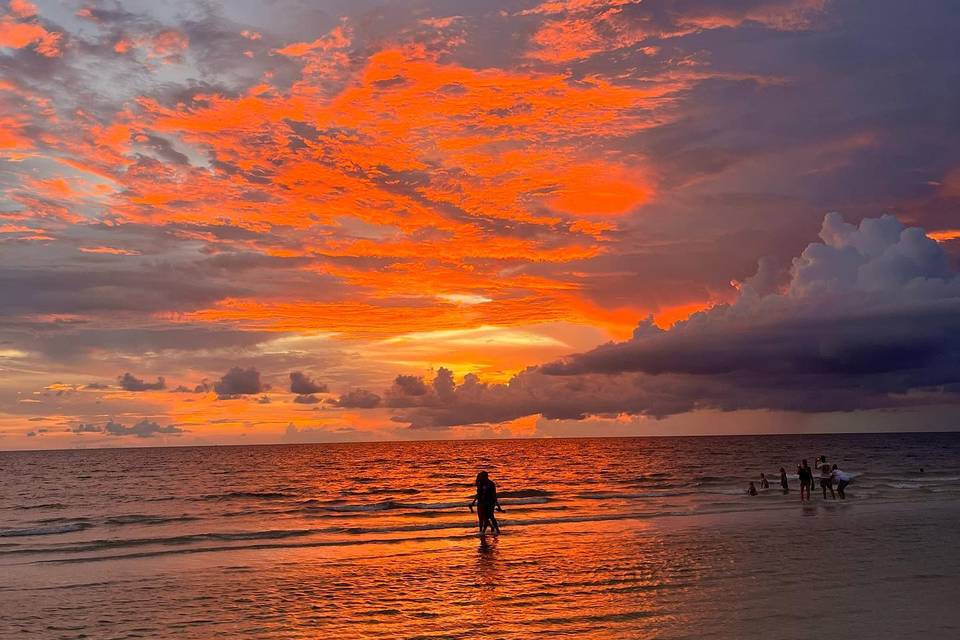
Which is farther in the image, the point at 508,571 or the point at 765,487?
the point at 765,487

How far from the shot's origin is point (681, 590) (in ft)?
59.2

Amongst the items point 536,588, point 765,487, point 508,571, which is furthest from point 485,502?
point 765,487

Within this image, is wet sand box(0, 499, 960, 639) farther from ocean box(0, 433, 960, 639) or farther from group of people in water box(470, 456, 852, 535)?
group of people in water box(470, 456, 852, 535)

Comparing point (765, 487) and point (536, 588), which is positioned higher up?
point (536, 588)

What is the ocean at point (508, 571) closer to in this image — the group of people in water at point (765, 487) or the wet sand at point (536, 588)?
the wet sand at point (536, 588)

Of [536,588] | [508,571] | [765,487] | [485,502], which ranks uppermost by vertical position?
[485,502]

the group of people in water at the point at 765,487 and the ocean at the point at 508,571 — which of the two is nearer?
the ocean at the point at 508,571

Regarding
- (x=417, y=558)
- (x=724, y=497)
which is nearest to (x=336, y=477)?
(x=724, y=497)

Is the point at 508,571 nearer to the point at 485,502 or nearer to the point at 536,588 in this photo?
the point at 536,588

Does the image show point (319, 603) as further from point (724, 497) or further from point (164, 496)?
point (164, 496)

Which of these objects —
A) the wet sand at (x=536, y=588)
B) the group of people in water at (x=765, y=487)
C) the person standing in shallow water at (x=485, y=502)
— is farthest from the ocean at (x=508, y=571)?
the group of people in water at (x=765, y=487)

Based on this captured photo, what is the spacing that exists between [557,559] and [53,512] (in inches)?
1795

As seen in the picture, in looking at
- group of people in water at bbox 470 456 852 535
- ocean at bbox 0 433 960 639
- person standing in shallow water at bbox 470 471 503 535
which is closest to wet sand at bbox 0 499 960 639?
ocean at bbox 0 433 960 639

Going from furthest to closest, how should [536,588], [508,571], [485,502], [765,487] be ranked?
[765,487], [485,502], [508,571], [536,588]
